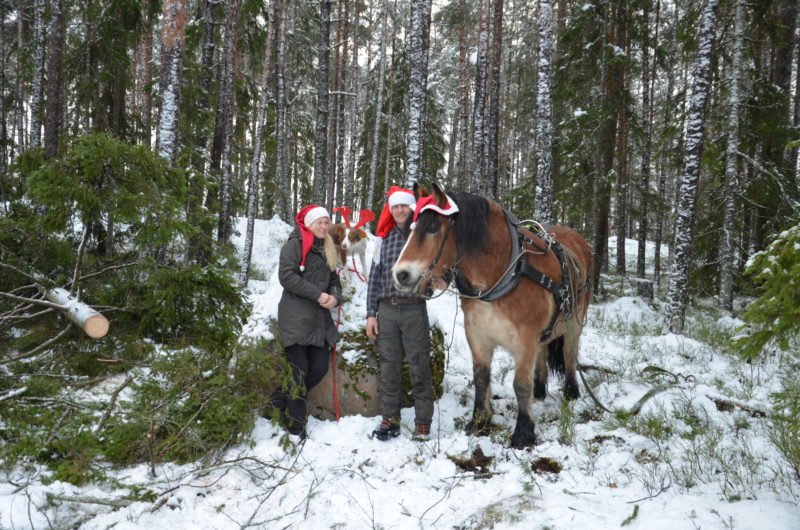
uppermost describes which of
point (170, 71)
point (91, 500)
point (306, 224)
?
point (170, 71)

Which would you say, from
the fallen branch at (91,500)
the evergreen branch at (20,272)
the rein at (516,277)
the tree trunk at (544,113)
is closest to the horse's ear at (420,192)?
the rein at (516,277)

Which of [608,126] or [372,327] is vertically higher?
[608,126]

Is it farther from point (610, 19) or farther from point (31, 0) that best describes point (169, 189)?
point (31, 0)

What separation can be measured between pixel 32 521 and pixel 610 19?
49.4ft

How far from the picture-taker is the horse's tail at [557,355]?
525 centimetres

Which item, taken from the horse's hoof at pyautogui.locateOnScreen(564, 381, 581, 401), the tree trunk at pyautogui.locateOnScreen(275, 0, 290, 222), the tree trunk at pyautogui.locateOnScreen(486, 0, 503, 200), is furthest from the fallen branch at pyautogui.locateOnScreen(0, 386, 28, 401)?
the tree trunk at pyautogui.locateOnScreen(486, 0, 503, 200)

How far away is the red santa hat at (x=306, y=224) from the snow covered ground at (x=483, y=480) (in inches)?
39.1

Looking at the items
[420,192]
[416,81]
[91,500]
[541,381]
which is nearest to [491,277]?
[420,192]

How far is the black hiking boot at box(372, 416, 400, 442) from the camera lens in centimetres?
395

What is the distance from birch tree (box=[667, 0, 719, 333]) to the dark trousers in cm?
676

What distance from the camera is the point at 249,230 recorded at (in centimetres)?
1108

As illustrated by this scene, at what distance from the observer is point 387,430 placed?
157 inches

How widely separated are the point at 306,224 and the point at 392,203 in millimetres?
868

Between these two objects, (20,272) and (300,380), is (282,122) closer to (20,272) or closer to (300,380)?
(20,272)
